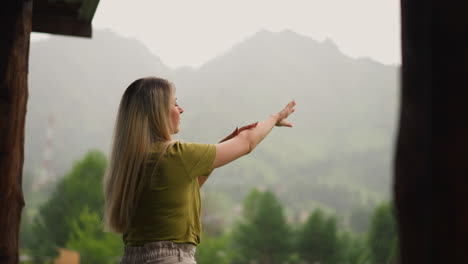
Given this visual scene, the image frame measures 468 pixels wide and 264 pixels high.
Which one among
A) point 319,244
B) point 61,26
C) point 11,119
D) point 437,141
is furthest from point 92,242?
point 437,141

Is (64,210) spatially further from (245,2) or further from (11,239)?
(245,2)

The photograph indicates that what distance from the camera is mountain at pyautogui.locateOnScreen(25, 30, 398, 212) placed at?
63.3 meters

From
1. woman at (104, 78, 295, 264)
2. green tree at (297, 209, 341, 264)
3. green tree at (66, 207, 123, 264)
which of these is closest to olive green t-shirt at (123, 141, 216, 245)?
woman at (104, 78, 295, 264)

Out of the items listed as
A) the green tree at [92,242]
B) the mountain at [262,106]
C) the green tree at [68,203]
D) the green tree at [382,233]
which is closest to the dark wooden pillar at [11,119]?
the green tree at [68,203]

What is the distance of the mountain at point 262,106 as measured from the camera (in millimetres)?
63281

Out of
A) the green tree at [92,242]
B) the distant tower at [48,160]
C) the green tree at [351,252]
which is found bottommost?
the green tree at [351,252]

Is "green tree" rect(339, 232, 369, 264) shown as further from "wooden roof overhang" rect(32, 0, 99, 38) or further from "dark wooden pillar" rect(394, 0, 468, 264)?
"dark wooden pillar" rect(394, 0, 468, 264)

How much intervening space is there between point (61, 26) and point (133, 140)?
257cm

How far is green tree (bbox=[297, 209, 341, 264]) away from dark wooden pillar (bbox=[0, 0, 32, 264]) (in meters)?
30.7

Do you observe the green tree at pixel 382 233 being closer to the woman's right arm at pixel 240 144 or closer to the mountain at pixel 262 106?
the mountain at pixel 262 106

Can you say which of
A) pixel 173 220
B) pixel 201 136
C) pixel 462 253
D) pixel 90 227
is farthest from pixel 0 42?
pixel 201 136

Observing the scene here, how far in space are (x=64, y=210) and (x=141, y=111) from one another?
28.8 m

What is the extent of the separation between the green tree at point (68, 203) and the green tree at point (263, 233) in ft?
28.2

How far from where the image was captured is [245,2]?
103062 millimetres
